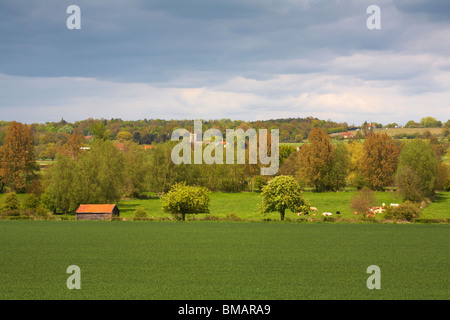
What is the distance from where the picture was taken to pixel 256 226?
1709 inches

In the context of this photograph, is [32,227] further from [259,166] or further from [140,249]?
[259,166]

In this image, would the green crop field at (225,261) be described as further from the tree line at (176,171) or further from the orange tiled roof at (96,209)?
the tree line at (176,171)

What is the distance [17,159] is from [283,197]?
59.2 meters

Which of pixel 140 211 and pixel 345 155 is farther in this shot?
pixel 345 155

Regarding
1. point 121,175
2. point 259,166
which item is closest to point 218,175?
point 259,166

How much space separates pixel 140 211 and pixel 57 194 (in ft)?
55.9

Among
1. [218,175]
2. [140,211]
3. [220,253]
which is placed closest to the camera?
[220,253]

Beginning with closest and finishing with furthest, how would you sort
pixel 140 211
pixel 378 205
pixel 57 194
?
pixel 140 211 → pixel 57 194 → pixel 378 205

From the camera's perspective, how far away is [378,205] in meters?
66.6

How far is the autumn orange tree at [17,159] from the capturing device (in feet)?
263

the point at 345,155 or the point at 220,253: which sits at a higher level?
the point at 345,155

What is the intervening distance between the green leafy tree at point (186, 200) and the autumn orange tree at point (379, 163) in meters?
50.6

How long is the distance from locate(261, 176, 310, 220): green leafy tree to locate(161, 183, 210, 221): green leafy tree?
7169 mm

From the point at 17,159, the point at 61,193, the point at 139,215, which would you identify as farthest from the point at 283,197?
the point at 17,159
